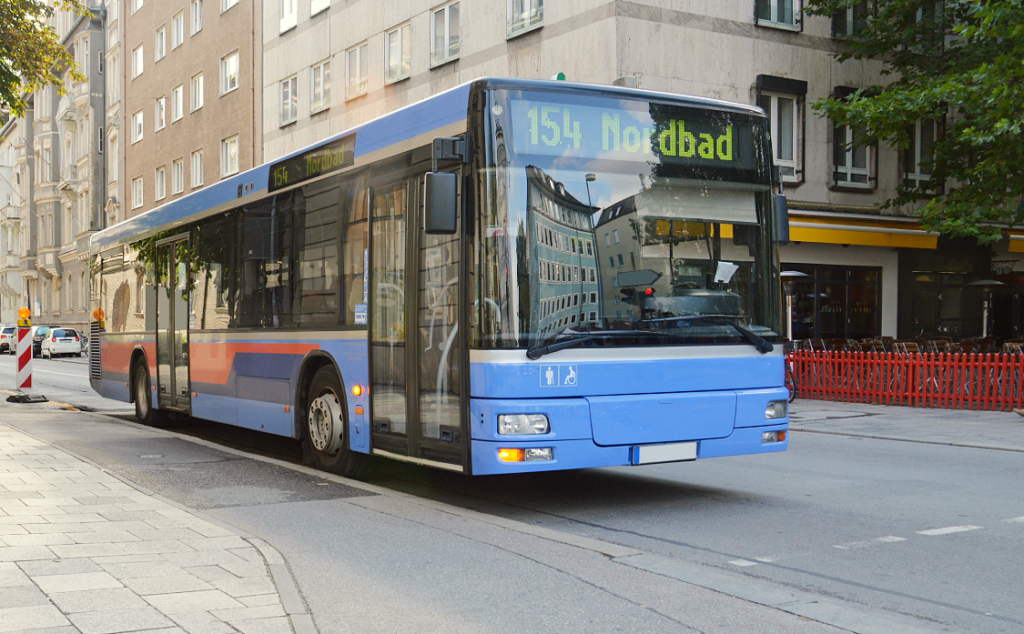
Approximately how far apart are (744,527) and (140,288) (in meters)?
10.5

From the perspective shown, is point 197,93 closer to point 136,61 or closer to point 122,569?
point 136,61

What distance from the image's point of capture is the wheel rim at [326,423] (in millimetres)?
9680

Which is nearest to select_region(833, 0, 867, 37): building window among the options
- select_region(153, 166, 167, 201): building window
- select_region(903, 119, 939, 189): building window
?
select_region(903, 119, 939, 189): building window

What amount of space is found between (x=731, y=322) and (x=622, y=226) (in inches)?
48.1

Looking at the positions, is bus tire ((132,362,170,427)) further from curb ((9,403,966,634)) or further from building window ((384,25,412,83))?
building window ((384,25,412,83))

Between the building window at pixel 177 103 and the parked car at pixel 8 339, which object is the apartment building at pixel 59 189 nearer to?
the parked car at pixel 8 339

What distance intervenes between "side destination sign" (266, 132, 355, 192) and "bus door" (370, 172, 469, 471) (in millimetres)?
752

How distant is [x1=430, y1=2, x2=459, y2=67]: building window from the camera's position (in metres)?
26.2

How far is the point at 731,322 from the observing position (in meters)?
8.11

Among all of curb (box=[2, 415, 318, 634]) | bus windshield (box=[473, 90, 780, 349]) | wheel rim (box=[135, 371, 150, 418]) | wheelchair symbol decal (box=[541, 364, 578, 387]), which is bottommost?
curb (box=[2, 415, 318, 634])

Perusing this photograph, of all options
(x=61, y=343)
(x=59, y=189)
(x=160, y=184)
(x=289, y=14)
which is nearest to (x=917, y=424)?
(x=289, y=14)

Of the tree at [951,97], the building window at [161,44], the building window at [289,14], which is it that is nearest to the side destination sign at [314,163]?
the tree at [951,97]

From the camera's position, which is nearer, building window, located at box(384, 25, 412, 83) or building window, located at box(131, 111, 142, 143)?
building window, located at box(384, 25, 412, 83)

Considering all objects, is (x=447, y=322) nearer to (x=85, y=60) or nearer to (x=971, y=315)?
(x=971, y=315)
